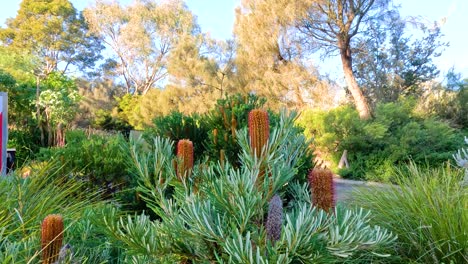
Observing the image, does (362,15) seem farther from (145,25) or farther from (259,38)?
(145,25)

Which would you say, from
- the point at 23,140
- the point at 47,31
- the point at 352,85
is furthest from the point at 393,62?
the point at 47,31

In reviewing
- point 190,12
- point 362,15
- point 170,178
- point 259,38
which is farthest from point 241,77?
point 170,178

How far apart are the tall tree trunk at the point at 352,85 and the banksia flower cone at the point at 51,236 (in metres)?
14.5

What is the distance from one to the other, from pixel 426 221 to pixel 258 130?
1.56 m

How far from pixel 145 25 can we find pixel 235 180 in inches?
1145

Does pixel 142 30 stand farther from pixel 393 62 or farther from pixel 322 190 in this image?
pixel 322 190

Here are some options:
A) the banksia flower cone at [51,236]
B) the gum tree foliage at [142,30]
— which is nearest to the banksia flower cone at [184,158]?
the banksia flower cone at [51,236]

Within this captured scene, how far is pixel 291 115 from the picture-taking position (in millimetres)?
1229

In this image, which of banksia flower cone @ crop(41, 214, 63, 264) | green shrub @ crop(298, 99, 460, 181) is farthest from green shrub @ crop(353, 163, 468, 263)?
green shrub @ crop(298, 99, 460, 181)

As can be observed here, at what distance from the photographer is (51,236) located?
117 cm

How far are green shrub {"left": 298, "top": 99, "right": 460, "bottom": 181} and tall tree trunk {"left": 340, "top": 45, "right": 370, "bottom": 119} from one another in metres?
1.41

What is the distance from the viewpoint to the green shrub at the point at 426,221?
7.04ft

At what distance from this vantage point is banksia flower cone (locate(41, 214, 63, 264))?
116cm

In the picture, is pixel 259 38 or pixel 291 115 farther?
pixel 259 38
